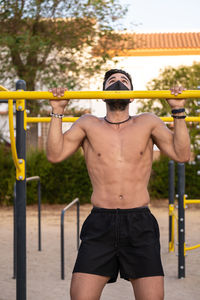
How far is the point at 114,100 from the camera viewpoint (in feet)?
8.63

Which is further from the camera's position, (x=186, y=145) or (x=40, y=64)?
(x=40, y=64)

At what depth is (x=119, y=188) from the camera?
257 centimetres

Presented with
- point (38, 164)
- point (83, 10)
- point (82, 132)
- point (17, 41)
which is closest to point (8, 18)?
point (17, 41)

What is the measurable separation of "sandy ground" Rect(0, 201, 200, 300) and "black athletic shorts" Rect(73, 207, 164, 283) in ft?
6.56

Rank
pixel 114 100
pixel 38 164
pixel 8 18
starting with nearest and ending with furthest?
pixel 114 100, pixel 38 164, pixel 8 18

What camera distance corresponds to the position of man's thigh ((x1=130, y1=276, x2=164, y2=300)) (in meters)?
2.38

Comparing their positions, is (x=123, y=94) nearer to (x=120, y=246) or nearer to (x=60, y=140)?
(x=60, y=140)

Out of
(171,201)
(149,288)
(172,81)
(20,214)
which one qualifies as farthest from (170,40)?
(149,288)

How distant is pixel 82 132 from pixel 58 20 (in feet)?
30.5

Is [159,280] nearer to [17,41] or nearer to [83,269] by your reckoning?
[83,269]

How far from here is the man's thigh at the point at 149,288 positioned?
7.79 ft

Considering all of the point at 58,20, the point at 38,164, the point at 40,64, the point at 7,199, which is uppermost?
the point at 58,20

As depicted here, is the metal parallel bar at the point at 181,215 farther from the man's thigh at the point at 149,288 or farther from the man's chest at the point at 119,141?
the man's thigh at the point at 149,288

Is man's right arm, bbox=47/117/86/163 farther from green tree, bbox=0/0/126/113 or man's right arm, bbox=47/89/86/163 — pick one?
green tree, bbox=0/0/126/113
